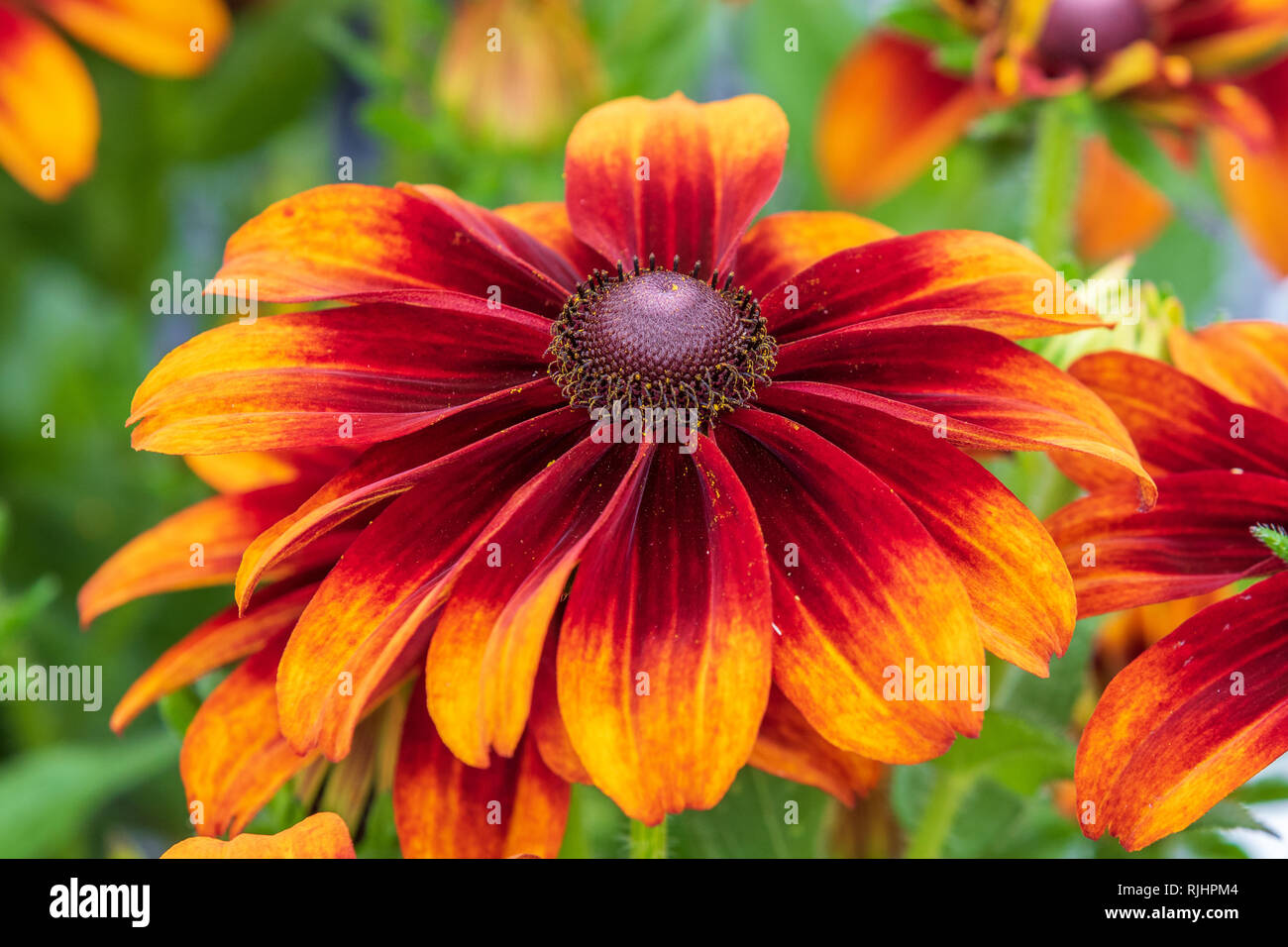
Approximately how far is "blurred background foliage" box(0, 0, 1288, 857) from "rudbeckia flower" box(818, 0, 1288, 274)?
3 cm

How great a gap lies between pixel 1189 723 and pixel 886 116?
0.50 metres

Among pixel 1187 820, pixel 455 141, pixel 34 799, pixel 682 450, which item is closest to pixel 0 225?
pixel 455 141

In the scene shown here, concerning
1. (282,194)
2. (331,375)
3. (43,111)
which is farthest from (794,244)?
(282,194)

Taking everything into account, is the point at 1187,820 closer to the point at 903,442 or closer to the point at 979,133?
the point at 903,442

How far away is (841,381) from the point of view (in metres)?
0.37

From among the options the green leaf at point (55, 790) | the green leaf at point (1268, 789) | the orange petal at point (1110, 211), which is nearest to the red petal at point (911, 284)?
the green leaf at point (1268, 789)

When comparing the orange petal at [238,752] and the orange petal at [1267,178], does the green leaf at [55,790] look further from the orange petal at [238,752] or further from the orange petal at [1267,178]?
the orange petal at [1267,178]

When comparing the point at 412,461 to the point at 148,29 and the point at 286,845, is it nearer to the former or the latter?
the point at 286,845

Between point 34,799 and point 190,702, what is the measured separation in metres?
0.18

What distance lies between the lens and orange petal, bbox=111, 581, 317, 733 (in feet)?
1.24

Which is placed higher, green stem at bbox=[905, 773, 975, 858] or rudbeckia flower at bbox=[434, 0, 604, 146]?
rudbeckia flower at bbox=[434, 0, 604, 146]

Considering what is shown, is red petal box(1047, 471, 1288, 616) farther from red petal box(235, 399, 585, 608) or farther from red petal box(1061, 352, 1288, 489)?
red petal box(235, 399, 585, 608)

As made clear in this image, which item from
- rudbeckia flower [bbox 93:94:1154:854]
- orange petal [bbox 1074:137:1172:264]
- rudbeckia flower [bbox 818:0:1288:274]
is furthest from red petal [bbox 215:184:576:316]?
orange petal [bbox 1074:137:1172:264]

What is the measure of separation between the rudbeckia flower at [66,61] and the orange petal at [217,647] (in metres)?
0.30
